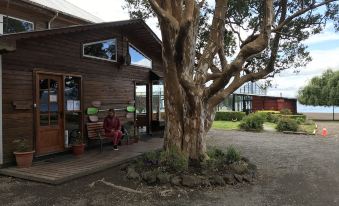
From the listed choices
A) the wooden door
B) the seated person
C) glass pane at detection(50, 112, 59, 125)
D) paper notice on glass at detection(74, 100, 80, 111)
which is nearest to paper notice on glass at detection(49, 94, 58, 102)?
the wooden door

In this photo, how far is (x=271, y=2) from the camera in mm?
8039

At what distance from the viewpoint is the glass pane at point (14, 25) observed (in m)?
10.6

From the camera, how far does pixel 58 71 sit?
32.8 feet

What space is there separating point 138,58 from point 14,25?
503 centimetres

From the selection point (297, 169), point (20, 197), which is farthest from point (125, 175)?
point (297, 169)

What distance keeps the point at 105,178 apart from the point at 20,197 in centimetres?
190

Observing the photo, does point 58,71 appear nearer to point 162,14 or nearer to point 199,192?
point 162,14

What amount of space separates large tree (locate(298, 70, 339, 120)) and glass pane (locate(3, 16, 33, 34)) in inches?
1368

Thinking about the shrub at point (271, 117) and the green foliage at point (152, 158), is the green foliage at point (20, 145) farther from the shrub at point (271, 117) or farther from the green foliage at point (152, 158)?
the shrub at point (271, 117)

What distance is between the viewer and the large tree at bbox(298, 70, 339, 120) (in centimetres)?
3831

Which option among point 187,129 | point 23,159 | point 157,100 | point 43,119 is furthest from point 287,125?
point 23,159

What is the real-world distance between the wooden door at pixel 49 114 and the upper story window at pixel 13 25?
2.40m

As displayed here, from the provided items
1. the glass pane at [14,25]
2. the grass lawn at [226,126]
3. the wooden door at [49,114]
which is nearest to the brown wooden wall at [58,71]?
the wooden door at [49,114]

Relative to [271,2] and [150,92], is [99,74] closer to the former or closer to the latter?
[150,92]
